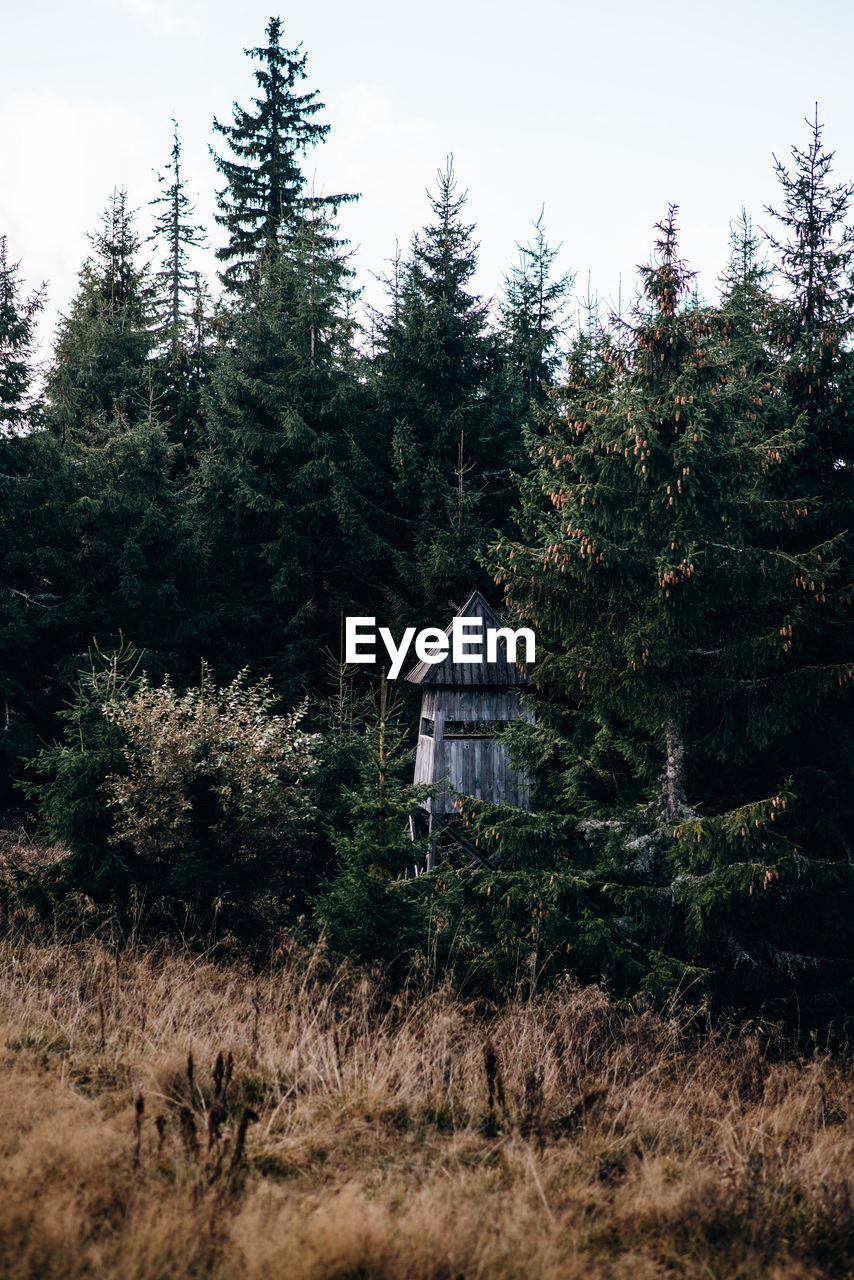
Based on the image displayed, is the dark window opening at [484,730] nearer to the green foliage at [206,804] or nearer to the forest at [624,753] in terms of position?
the forest at [624,753]

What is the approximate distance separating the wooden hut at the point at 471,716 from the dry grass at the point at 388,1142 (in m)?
7.82

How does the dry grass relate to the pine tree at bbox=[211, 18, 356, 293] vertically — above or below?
below

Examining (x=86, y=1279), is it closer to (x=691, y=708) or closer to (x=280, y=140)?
(x=691, y=708)

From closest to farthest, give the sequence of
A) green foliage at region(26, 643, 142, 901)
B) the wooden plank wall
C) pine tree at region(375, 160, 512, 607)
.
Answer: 1. green foliage at region(26, 643, 142, 901)
2. the wooden plank wall
3. pine tree at region(375, 160, 512, 607)

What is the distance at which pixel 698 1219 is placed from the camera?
152 inches

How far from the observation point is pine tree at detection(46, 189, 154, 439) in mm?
21312

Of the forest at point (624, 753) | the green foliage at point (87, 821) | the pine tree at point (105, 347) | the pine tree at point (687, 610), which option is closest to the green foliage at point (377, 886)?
the forest at point (624, 753)

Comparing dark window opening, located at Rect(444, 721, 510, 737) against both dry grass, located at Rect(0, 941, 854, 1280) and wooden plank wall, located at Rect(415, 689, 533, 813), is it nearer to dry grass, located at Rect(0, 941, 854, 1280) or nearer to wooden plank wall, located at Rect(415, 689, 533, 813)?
wooden plank wall, located at Rect(415, 689, 533, 813)

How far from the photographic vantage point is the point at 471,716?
14.7 meters

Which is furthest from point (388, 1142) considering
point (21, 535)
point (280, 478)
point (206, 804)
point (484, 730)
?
→ point (280, 478)

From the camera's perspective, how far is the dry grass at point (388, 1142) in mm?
3438

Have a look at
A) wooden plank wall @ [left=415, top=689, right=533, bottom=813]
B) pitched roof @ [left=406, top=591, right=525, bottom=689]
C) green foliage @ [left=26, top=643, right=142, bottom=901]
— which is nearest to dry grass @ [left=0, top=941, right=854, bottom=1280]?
green foliage @ [left=26, top=643, right=142, bottom=901]

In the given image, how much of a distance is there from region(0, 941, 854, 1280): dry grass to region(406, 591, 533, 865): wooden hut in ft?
25.6

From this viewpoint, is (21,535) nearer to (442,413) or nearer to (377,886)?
(442,413)
